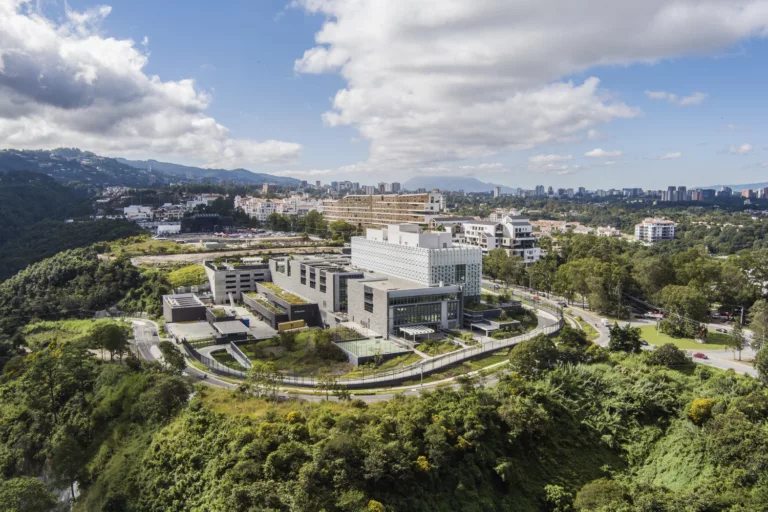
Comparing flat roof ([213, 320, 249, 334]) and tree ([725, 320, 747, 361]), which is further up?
tree ([725, 320, 747, 361])

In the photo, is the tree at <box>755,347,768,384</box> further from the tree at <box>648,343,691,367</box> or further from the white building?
the white building

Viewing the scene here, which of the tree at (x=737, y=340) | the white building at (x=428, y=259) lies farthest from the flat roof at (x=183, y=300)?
the tree at (x=737, y=340)

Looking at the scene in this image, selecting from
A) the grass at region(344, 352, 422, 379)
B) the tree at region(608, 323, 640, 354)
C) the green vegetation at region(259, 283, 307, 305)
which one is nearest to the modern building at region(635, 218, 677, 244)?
the tree at region(608, 323, 640, 354)

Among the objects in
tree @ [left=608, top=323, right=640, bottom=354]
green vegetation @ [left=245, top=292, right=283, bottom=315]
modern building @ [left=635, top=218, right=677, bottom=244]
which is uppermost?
modern building @ [left=635, top=218, right=677, bottom=244]

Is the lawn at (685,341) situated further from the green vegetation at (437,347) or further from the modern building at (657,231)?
the modern building at (657,231)

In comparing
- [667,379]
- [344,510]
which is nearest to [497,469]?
[344,510]

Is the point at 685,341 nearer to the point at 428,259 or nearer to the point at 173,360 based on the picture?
the point at 428,259
